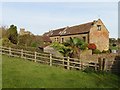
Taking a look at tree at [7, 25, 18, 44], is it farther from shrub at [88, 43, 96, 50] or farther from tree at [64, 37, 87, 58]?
tree at [64, 37, 87, 58]

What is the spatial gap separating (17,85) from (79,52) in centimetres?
1201

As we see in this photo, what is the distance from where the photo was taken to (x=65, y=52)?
23.3 meters

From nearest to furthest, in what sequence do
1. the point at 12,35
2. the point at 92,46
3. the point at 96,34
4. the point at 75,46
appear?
1. the point at 75,46
2. the point at 92,46
3. the point at 12,35
4. the point at 96,34

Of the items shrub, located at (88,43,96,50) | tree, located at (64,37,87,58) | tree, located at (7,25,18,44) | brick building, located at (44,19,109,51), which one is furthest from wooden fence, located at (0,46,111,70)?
brick building, located at (44,19,109,51)

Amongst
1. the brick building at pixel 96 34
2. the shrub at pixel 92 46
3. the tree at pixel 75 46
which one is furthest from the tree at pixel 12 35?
the tree at pixel 75 46

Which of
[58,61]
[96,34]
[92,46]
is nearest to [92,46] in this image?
[92,46]

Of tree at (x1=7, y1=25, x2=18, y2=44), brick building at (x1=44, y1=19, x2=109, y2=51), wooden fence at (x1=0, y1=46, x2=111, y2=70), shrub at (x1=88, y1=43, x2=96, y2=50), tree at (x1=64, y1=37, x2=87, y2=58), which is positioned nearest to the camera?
wooden fence at (x1=0, y1=46, x2=111, y2=70)

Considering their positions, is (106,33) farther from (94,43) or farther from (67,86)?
(67,86)

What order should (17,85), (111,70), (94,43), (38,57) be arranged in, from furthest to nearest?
(94,43) → (38,57) → (111,70) → (17,85)

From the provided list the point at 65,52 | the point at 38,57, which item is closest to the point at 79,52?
the point at 65,52

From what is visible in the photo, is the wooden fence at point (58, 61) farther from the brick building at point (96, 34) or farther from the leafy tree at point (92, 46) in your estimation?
the brick building at point (96, 34)

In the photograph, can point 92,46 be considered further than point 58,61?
Yes

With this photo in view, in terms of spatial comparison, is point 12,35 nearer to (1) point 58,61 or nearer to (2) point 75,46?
(2) point 75,46

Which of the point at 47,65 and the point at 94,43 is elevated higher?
the point at 94,43
